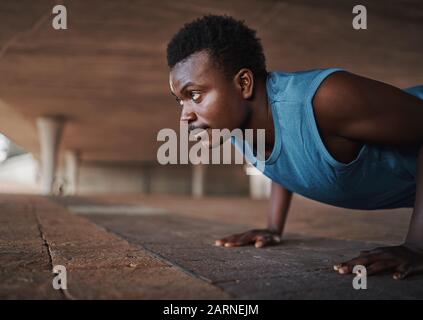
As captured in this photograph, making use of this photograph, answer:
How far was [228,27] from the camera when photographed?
2270 millimetres

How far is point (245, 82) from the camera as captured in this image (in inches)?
87.4

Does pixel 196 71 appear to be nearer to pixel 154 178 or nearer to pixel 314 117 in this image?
pixel 314 117

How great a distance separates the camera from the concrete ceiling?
27.4 feet

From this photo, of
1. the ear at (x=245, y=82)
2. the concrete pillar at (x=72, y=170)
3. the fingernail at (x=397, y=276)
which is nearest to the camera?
the fingernail at (x=397, y=276)

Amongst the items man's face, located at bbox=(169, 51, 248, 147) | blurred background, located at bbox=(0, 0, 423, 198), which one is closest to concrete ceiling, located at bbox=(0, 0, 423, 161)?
blurred background, located at bbox=(0, 0, 423, 198)

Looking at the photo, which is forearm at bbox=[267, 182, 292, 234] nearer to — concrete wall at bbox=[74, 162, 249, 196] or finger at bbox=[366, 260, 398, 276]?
finger at bbox=[366, 260, 398, 276]

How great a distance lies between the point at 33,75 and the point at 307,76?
13.0 meters

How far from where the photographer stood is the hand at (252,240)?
2684 millimetres

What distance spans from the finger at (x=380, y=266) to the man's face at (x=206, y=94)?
3.15 ft

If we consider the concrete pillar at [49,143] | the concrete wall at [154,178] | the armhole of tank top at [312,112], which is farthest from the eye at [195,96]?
the concrete wall at [154,178]

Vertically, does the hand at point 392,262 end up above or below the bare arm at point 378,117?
below

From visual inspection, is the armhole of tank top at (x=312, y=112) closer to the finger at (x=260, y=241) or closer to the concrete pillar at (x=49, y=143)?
the finger at (x=260, y=241)

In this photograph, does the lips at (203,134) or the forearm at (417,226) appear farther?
the lips at (203,134)
